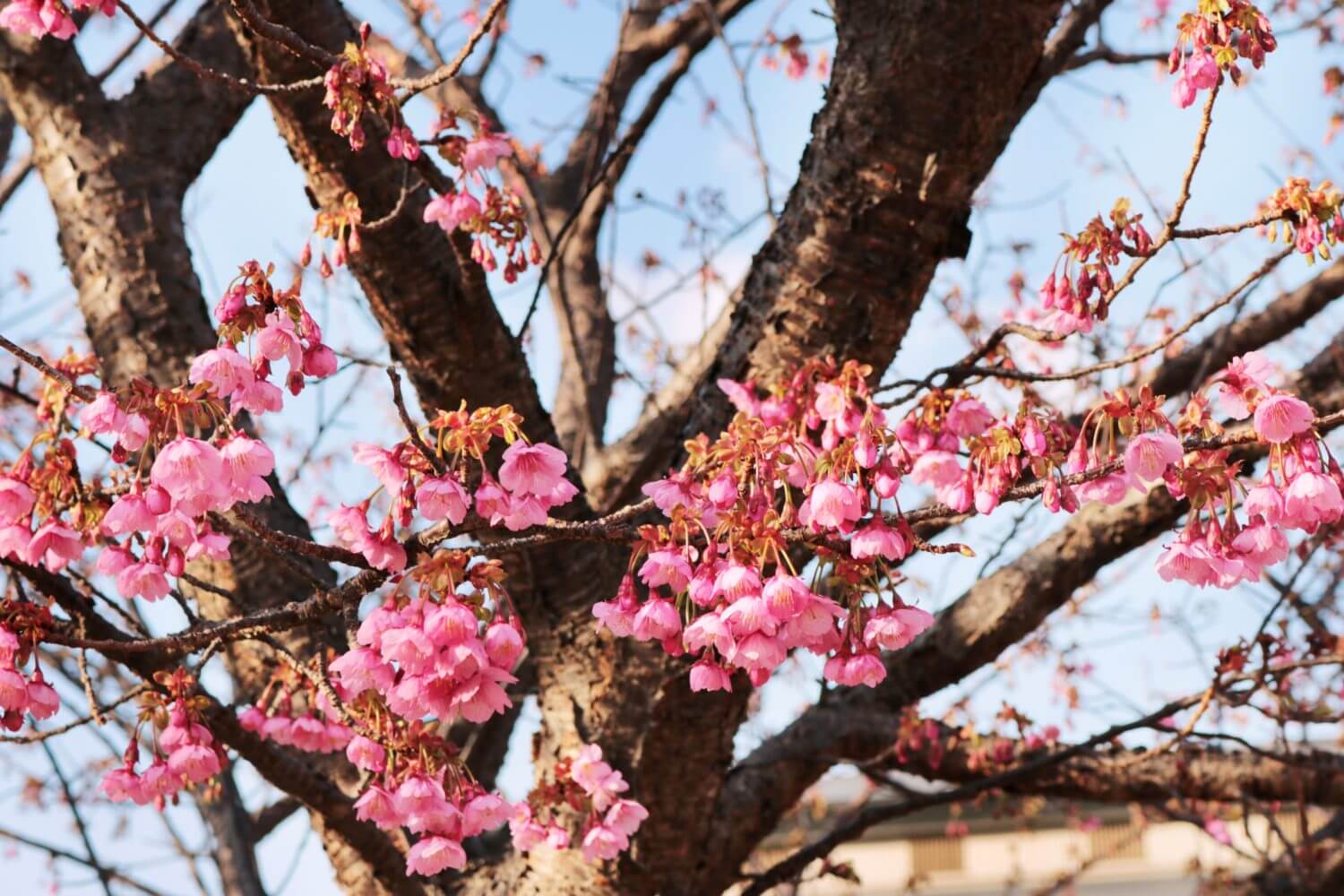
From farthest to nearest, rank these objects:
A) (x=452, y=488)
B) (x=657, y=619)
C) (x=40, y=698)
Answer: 1. (x=40, y=698)
2. (x=657, y=619)
3. (x=452, y=488)

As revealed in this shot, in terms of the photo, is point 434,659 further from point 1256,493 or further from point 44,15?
point 44,15

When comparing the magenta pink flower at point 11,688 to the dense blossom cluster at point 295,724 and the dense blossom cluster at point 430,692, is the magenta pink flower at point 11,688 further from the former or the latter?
the dense blossom cluster at point 295,724

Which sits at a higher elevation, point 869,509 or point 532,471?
point 532,471

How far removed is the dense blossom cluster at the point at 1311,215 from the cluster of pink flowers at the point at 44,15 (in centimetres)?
204

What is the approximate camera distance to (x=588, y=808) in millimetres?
2719

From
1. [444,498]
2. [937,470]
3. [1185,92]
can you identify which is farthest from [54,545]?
A: [1185,92]

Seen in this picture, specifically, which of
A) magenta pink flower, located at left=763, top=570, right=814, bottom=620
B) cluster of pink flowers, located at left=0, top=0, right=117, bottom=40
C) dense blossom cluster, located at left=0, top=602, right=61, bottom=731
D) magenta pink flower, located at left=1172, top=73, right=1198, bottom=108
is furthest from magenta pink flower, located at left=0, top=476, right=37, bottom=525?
magenta pink flower, located at left=1172, top=73, right=1198, bottom=108

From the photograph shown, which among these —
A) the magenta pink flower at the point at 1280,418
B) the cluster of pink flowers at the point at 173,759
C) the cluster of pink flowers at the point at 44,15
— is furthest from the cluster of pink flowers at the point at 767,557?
the cluster of pink flowers at the point at 44,15

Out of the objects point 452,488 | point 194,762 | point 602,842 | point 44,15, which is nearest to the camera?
point 452,488

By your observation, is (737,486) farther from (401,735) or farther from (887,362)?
(887,362)

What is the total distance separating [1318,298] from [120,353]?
11.8 ft

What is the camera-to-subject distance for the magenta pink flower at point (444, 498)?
180 centimetres

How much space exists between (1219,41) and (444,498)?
4.87ft

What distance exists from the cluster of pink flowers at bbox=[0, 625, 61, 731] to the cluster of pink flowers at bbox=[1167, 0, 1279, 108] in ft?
7.02
